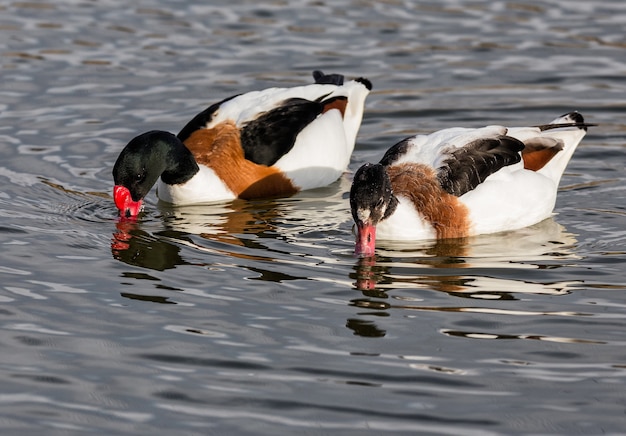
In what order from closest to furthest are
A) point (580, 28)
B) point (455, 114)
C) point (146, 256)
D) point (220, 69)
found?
point (146, 256) < point (455, 114) < point (220, 69) < point (580, 28)

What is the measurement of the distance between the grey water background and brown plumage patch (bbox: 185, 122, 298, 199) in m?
0.21

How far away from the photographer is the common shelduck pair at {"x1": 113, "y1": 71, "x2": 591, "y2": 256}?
10.8m

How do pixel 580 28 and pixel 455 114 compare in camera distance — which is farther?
pixel 580 28

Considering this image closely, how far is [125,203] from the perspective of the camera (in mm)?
11602

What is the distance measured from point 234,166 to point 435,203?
2.55 m

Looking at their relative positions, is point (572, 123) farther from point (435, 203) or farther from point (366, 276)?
point (366, 276)

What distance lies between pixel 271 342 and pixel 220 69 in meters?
7.90

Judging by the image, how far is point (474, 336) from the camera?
860cm

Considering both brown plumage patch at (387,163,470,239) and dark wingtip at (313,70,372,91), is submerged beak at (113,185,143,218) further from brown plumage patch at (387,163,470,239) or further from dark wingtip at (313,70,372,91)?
dark wingtip at (313,70,372,91)

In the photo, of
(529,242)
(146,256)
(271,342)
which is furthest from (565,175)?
(271,342)

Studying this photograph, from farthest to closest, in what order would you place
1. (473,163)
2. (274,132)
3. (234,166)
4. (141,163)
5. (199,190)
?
1. (274,132)
2. (234,166)
3. (199,190)
4. (141,163)
5. (473,163)

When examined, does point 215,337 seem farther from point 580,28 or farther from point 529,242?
point 580,28

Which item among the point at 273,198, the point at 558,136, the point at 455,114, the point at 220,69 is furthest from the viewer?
the point at 220,69

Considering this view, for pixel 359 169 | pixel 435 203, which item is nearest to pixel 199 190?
pixel 359 169
